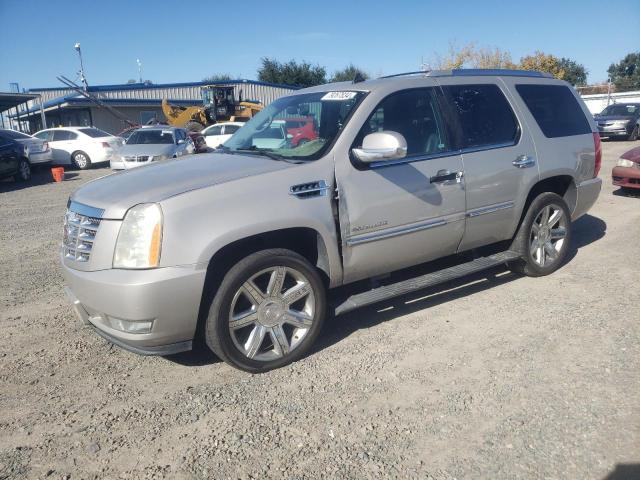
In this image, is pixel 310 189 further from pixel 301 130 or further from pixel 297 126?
pixel 297 126

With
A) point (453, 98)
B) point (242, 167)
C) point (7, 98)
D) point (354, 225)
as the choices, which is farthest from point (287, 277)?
point (7, 98)

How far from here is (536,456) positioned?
104 inches

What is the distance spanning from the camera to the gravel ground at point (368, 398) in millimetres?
2666

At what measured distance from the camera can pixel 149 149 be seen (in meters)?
15.3

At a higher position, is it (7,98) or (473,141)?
(7,98)

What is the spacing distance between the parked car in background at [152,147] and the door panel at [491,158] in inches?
450

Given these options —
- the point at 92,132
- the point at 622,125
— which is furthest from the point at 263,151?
the point at 622,125

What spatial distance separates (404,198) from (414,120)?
71cm

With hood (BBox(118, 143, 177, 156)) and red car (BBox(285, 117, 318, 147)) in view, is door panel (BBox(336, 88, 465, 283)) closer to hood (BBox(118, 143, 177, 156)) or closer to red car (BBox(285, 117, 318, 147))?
red car (BBox(285, 117, 318, 147))

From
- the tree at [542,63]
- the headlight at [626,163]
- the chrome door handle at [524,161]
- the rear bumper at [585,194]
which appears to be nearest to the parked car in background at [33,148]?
the chrome door handle at [524,161]

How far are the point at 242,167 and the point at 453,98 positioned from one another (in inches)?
78.3

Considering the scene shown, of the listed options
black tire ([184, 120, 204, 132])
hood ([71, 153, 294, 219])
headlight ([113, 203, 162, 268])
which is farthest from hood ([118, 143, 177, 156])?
headlight ([113, 203, 162, 268])

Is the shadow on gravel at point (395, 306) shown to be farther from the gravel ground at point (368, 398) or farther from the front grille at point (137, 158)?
the front grille at point (137, 158)

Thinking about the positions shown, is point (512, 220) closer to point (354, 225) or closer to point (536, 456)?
point (354, 225)
